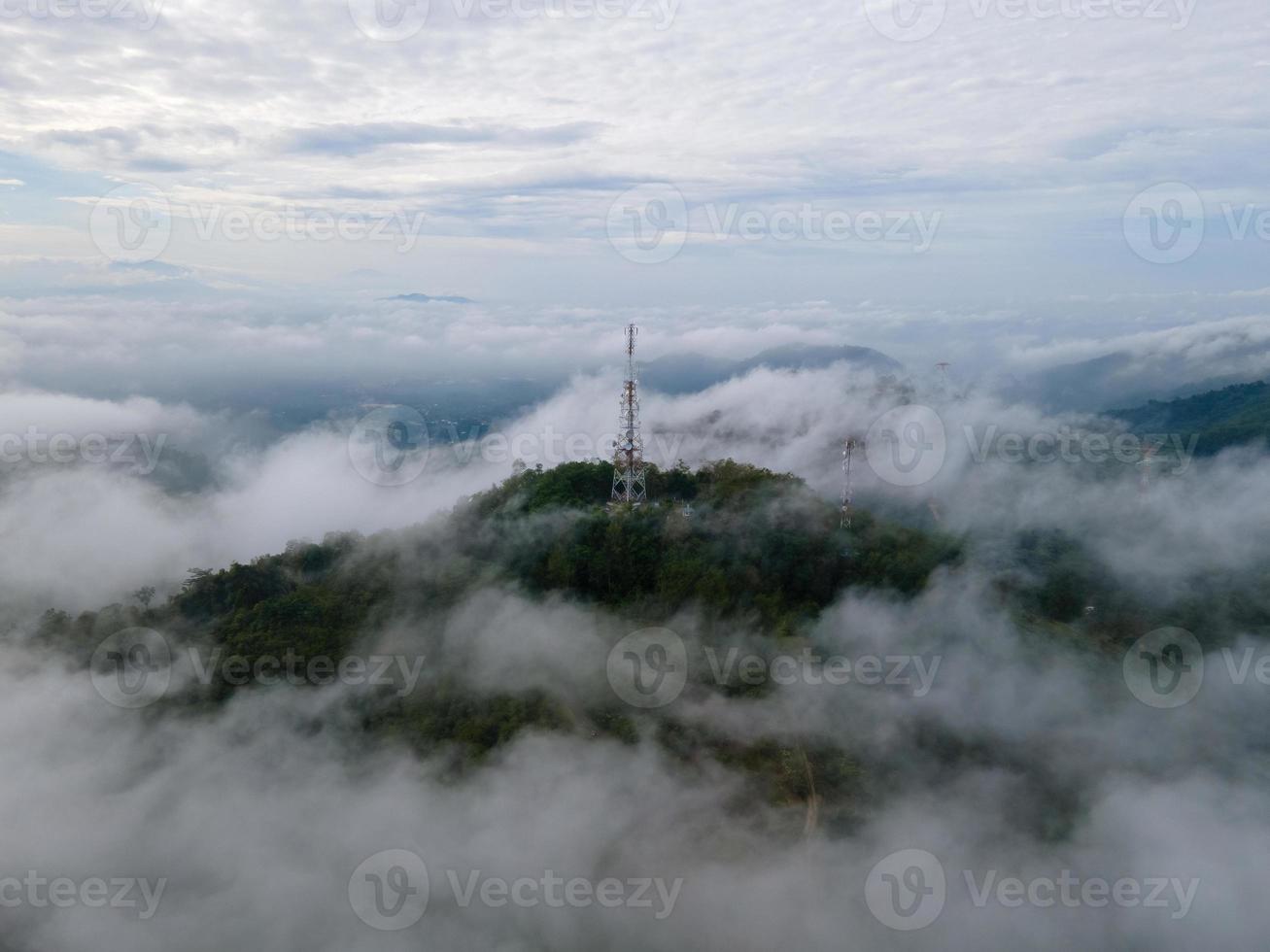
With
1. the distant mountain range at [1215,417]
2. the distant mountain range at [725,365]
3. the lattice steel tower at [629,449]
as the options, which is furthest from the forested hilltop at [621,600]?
the distant mountain range at [725,365]

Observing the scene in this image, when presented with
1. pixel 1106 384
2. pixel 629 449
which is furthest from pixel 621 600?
pixel 1106 384

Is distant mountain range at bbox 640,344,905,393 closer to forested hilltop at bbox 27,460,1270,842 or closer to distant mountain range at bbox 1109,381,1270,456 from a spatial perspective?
distant mountain range at bbox 1109,381,1270,456

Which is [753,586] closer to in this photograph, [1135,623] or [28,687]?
[1135,623]

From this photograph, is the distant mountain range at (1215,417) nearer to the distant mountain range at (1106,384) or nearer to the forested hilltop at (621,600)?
the distant mountain range at (1106,384)

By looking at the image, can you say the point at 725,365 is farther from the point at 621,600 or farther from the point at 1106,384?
the point at 621,600

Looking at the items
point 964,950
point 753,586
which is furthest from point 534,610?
point 964,950
